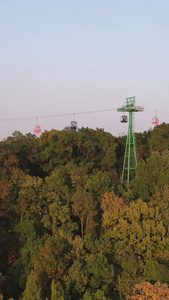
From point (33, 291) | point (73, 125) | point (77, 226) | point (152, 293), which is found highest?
point (73, 125)

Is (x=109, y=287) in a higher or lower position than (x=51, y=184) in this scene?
lower

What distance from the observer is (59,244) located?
23859 mm

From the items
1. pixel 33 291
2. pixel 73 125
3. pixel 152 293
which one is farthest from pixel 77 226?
pixel 73 125

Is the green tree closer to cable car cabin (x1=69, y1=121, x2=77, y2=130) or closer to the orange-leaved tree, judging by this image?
the orange-leaved tree

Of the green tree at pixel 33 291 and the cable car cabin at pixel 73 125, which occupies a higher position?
the cable car cabin at pixel 73 125

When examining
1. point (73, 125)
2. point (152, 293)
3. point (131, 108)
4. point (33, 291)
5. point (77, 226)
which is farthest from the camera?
point (73, 125)

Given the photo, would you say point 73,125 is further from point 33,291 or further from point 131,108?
point 33,291

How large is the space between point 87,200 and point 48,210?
375cm

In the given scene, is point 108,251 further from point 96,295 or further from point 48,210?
point 48,210

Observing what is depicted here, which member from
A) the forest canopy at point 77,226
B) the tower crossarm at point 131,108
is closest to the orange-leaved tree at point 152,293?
the forest canopy at point 77,226

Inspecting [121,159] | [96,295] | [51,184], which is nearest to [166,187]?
[51,184]

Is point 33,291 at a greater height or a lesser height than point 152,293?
lesser

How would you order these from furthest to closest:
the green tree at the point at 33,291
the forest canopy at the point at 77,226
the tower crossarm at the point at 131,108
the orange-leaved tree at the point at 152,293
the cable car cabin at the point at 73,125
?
1. the cable car cabin at the point at 73,125
2. the tower crossarm at the point at 131,108
3. the forest canopy at the point at 77,226
4. the green tree at the point at 33,291
5. the orange-leaved tree at the point at 152,293

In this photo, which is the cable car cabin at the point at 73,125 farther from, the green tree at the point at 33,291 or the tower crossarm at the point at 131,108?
the green tree at the point at 33,291
